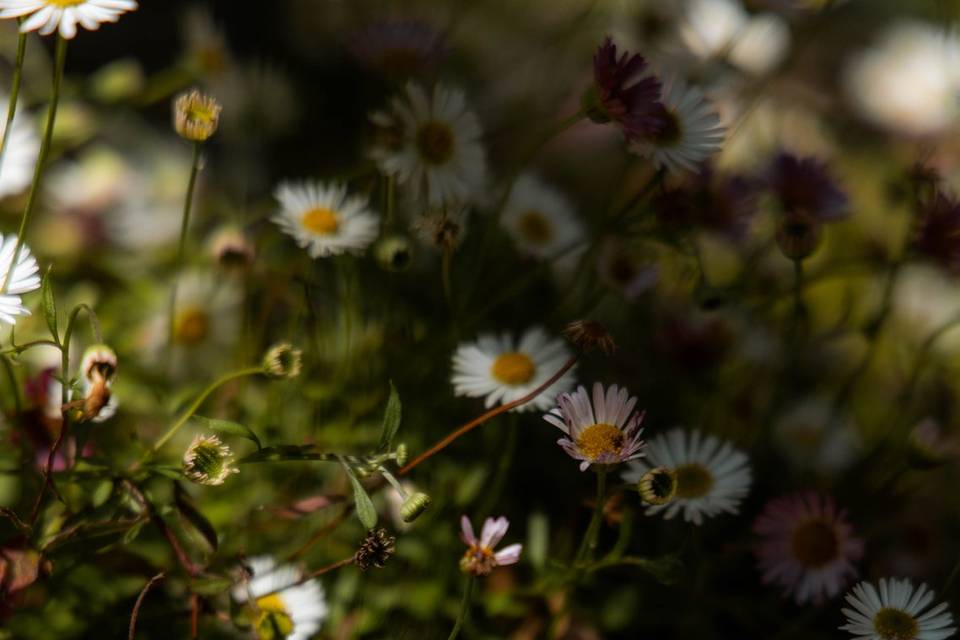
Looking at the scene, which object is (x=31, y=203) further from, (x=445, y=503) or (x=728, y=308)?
(x=728, y=308)

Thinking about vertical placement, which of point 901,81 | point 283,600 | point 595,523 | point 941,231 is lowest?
point 283,600

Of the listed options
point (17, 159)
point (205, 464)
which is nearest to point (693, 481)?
point (205, 464)

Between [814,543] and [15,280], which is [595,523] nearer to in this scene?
[814,543]

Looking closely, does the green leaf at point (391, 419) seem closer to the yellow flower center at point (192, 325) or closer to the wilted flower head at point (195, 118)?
the wilted flower head at point (195, 118)

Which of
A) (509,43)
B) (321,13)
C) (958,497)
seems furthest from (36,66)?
(958,497)

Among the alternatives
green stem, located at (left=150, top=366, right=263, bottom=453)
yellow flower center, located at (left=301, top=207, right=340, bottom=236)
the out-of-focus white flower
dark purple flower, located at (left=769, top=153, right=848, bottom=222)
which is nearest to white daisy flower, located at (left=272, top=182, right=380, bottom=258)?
yellow flower center, located at (left=301, top=207, right=340, bottom=236)

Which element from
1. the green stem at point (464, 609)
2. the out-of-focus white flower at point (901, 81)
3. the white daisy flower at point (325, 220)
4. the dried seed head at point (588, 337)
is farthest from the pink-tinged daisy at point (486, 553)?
the out-of-focus white flower at point (901, 81)
